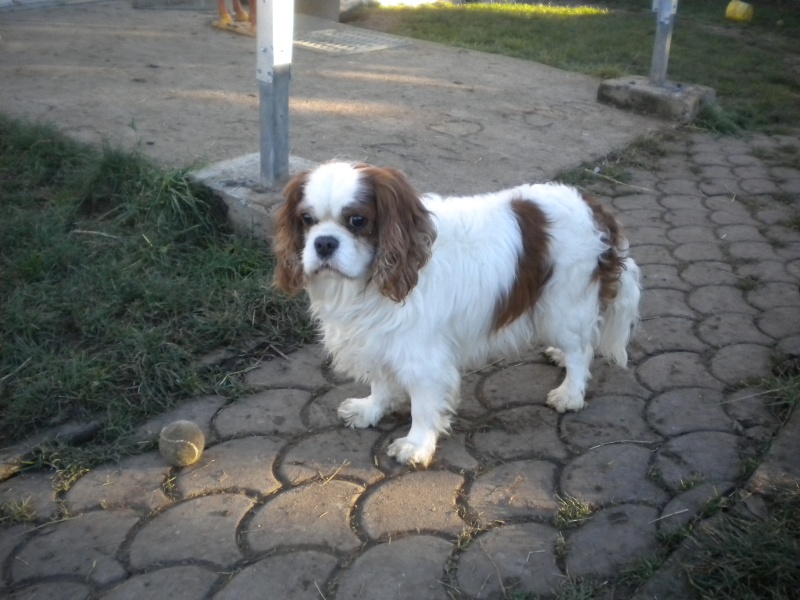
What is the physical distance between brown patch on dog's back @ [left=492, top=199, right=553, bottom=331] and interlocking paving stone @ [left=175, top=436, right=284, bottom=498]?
1006 mm

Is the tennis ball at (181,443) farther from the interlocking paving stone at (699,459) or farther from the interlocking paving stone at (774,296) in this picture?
the interlocking paving stone at (774,296)

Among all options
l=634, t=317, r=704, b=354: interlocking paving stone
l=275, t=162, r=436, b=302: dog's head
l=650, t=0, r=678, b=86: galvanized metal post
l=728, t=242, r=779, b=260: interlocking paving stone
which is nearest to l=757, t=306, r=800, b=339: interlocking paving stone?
l=634, t=317, r=704, b=354: interlocking paving stone

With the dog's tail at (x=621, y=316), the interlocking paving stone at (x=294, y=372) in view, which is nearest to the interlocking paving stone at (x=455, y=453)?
the interlocking paving stone at (x=294, y=372)

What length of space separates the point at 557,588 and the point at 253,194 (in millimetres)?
2811

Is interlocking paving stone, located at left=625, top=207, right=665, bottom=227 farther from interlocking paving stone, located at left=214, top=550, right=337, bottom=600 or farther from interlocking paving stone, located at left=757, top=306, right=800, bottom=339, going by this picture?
interlocking paving stone, located at left=214, top=550, right=337, bottom=600

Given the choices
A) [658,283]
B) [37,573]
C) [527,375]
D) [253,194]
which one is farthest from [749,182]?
[37,573]

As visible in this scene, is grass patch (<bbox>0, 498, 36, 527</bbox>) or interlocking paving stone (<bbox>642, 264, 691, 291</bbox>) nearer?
grass patch (<bbox>0, 498, 36, 527</bbox>)

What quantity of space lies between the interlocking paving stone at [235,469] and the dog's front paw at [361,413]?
0.30m

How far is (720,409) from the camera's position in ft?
11.3

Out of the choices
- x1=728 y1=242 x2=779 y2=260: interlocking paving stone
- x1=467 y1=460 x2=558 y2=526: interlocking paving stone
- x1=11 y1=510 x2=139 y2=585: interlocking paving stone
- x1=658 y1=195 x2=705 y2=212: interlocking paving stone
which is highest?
x1=658 y1=195 x2=705 y2=212: interlocking paving stone

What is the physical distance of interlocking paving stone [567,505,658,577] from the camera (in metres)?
2.62

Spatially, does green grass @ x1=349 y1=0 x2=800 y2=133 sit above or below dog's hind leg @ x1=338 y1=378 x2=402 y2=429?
above

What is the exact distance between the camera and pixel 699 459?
3115 mm

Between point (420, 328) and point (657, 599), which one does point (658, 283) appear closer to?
point (420, 328)
